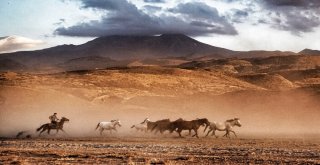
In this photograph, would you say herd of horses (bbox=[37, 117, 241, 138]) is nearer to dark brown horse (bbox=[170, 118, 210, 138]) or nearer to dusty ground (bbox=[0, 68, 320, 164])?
dark brown horse (bbox=[170, 118, 210, 138])

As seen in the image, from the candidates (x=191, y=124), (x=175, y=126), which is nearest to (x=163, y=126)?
(x=175, y=126)

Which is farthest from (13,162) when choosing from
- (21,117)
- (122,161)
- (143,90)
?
(143,90)

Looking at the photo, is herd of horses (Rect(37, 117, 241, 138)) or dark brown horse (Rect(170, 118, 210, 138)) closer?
herd of horses (Rect(37, 117, 241, 138))

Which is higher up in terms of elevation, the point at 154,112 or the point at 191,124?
the point at 154,112

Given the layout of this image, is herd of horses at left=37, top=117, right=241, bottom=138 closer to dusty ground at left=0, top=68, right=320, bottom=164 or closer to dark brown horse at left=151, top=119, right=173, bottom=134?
dark brown horse at left=151, top=119, right=173, bottom=134

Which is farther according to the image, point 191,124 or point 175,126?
point 175,126

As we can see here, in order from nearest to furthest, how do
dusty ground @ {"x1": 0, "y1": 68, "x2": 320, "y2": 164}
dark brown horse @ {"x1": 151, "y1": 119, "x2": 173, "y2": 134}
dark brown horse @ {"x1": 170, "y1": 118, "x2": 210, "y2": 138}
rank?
dusty ground @ {"x1": 0, "y1": 68, "x2": 320, "y2": 164} < dark brown horse @ {"x1": 170, "y1": 118, "x2": 210, "y2": 138} < dark brown horse @ {"x1": 151, "y1": 119, "x2": 173, "y2": 134}

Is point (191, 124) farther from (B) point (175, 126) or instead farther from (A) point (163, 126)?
(A) point (163, 126)

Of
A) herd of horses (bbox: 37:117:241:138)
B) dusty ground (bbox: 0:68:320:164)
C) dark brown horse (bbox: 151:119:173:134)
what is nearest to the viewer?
dusty ground (bbox: 0:68:320:164)

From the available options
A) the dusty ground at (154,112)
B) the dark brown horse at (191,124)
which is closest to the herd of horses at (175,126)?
the dark brown horse at (191,124)

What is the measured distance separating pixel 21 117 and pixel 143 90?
31086mm

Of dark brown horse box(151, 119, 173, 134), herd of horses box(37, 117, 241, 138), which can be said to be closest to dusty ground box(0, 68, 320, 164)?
herd of horses box(37, 117, 241, 138)

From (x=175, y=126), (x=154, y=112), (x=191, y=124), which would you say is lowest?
(x=175, y=126)

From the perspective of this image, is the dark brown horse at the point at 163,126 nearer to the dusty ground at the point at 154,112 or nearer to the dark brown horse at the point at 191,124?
the dark brown horse at the point at 191,124
